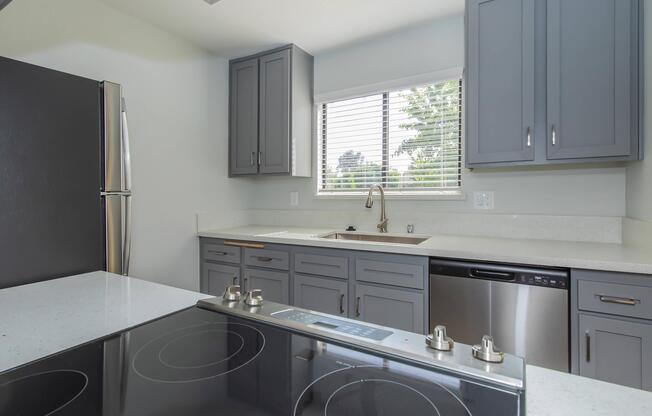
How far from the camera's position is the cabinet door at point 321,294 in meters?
2.11

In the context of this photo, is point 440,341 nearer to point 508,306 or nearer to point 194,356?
point 194,356

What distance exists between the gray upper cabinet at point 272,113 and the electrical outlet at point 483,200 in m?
1.43

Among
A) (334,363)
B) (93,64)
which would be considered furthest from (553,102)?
(93,64)

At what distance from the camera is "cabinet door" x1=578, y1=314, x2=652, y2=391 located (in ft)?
4.33

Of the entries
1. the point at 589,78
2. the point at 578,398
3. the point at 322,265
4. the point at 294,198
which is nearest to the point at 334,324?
the point at 578,398

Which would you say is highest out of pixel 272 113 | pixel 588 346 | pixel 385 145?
pixel 272 113

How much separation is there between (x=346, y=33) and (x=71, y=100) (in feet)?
6.43

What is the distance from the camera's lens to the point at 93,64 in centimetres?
208

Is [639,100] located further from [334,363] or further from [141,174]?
[141,174]

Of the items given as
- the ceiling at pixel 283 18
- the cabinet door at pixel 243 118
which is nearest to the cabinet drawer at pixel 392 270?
the cabinet door at pixel 243 118

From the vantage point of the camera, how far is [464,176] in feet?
7.86

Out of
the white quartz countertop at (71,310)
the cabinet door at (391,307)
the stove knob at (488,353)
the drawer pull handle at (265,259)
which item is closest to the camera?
the stove knob at (488,353)

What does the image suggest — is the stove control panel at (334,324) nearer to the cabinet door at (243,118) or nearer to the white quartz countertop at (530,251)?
the white quartz countertop at (530,251)

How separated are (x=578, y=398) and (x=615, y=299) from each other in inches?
47.1
